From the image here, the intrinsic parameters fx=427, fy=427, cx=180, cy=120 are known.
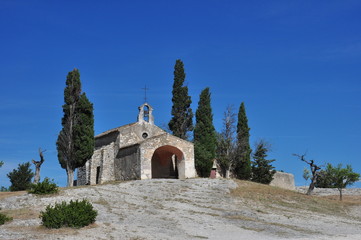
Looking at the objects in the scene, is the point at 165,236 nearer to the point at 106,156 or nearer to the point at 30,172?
the point at 106,156

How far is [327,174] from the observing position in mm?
40312

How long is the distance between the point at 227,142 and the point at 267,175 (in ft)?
22.6

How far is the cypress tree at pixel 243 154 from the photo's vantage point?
46469 mm

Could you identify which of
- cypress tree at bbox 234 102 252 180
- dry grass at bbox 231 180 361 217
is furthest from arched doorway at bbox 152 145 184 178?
dry grass at bbox 231 180 361 217

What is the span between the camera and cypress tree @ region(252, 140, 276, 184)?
161ft

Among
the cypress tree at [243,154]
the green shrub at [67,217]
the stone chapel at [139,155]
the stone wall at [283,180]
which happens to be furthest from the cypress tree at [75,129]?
the stone wall at [283,180]

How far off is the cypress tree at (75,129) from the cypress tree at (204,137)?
11.6 meters

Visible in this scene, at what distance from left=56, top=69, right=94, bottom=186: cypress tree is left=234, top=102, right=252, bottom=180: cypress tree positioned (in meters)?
17.7

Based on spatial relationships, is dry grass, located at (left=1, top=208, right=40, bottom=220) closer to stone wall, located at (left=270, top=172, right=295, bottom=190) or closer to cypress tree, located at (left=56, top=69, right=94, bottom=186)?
cypress tree, located at (left=56, top=69, right=94, bottom=186)

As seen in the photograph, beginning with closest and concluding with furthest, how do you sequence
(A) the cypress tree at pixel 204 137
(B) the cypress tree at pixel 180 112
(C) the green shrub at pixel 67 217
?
(C) the green shrub at pixel 67 217, (A) the cypress tree at pixel 204 137, (B) the cypress tree at pixel 180 112

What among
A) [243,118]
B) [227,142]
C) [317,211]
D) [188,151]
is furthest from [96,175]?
[317,211]

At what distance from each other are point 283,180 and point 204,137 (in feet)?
48.6

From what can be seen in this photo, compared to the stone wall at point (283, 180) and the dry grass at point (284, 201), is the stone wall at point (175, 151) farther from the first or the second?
the stone wall at point (283, 180)

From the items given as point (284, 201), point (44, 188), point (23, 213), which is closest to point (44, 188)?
point (44, 188)
